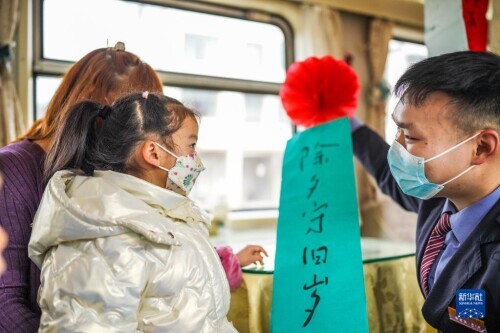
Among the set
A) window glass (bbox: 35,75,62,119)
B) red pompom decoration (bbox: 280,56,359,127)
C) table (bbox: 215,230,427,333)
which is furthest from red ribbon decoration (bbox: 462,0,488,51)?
window glass (bbox: 35,75,62,119)

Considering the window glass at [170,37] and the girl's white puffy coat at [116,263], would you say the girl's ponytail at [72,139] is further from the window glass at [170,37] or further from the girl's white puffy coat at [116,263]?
the window glass at [170,37]

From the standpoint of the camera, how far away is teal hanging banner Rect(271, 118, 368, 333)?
50.7 inches

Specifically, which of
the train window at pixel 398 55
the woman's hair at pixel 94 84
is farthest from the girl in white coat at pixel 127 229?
the train window at pixel 398 55

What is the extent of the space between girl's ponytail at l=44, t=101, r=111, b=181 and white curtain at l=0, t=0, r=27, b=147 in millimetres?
1638

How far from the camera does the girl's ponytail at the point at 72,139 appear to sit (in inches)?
44.5

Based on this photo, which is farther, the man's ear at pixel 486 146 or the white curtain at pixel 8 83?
the white curtain at pixel 8 83

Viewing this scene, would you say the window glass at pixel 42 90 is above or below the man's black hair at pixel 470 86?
above

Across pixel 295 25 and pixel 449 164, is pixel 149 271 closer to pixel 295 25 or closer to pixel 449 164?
pixel 449 164

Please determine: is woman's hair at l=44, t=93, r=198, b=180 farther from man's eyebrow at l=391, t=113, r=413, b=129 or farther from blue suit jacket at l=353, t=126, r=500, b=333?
blue suit jacket at l=353, t=126, r=500, b=333

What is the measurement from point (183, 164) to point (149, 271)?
1.05ft

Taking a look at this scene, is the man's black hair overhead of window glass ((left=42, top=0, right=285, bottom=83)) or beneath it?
beneath

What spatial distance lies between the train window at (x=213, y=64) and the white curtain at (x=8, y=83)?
0.17m

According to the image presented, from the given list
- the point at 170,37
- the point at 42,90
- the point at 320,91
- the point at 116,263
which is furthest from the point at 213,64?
the point at 116,263

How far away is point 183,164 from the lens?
1193mm
